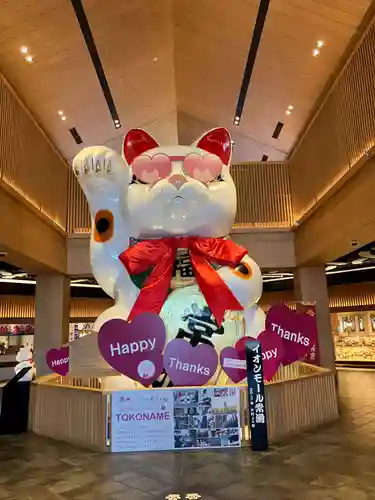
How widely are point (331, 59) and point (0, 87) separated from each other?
5392 millimetres

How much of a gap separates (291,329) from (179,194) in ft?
6.15

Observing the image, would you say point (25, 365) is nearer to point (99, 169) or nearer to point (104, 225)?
point (104, 225)

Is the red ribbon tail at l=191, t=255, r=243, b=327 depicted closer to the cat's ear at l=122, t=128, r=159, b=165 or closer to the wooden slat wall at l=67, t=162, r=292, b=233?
the cat's ear at l=122, t=128, r=159, b=165

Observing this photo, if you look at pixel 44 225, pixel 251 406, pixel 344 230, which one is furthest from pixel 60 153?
pixel 251 406

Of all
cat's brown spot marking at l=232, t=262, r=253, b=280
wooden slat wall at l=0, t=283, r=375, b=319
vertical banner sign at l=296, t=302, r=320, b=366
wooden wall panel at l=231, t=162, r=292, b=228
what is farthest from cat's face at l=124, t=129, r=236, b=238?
wooden slat wall at l=0, t=283, r=375, b=319

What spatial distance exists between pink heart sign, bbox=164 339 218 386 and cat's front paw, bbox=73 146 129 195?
206cm

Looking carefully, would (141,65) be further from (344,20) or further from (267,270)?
(267,270)

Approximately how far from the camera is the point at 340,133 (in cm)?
777

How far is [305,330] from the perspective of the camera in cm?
497

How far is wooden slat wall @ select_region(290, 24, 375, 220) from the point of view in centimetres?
668

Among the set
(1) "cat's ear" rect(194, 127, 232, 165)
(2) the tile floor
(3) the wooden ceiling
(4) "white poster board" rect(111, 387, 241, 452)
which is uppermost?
(3) the wooden ceiling

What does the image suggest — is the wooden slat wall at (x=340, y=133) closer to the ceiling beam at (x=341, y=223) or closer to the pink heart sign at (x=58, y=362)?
the ceiling beam at (x=341, y=223)

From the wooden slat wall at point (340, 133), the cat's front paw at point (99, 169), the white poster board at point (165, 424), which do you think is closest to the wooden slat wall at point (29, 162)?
the cat's front paw at point (99, 169)

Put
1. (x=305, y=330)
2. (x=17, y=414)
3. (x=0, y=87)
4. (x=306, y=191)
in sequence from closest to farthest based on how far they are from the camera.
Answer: (x=305, y=330), (x=17, y=414), (x=0, y=87), (x=306, y=191)
